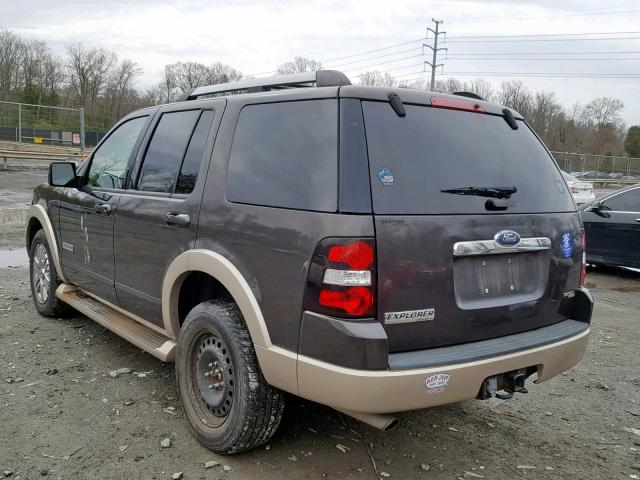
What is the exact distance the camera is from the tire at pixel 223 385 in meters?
2.83

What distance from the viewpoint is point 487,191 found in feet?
9.36

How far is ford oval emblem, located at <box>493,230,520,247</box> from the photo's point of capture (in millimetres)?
2781

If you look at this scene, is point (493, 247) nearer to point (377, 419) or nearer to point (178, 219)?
point (377, 419)

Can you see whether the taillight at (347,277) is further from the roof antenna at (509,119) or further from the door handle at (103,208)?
the door handle at (103,208)

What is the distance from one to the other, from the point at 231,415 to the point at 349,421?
0.94m

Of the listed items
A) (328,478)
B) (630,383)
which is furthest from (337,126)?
(630,383)

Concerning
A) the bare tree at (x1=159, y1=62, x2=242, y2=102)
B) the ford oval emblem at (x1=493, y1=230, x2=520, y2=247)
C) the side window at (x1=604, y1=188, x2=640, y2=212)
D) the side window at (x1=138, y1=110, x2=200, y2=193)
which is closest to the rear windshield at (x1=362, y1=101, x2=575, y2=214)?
the ford oval emblem at (x1=493, y1=230, x2=520, y2=247)

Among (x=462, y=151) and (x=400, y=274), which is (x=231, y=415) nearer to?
(x=400, y=274)

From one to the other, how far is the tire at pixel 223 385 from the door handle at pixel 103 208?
4.29ft

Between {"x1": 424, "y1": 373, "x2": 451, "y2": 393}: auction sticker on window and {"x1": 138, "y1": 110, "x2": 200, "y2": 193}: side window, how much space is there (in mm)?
1992

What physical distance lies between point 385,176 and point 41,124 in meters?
34.5

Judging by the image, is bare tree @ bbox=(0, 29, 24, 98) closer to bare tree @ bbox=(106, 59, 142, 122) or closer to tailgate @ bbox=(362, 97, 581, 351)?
bare tree @ bbox=(106, 59, 142, 122)

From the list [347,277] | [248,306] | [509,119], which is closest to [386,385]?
[347,277]

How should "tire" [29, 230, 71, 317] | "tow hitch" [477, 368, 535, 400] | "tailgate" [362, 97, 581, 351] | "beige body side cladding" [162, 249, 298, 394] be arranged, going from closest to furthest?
"tailgate" [362, 97, 581, 351]
"beige body side cladding" [162, 249, 298, 394]
"tow hitch" [477, 368, 535, 400]
"tire" [29, 230, 71, 317]
